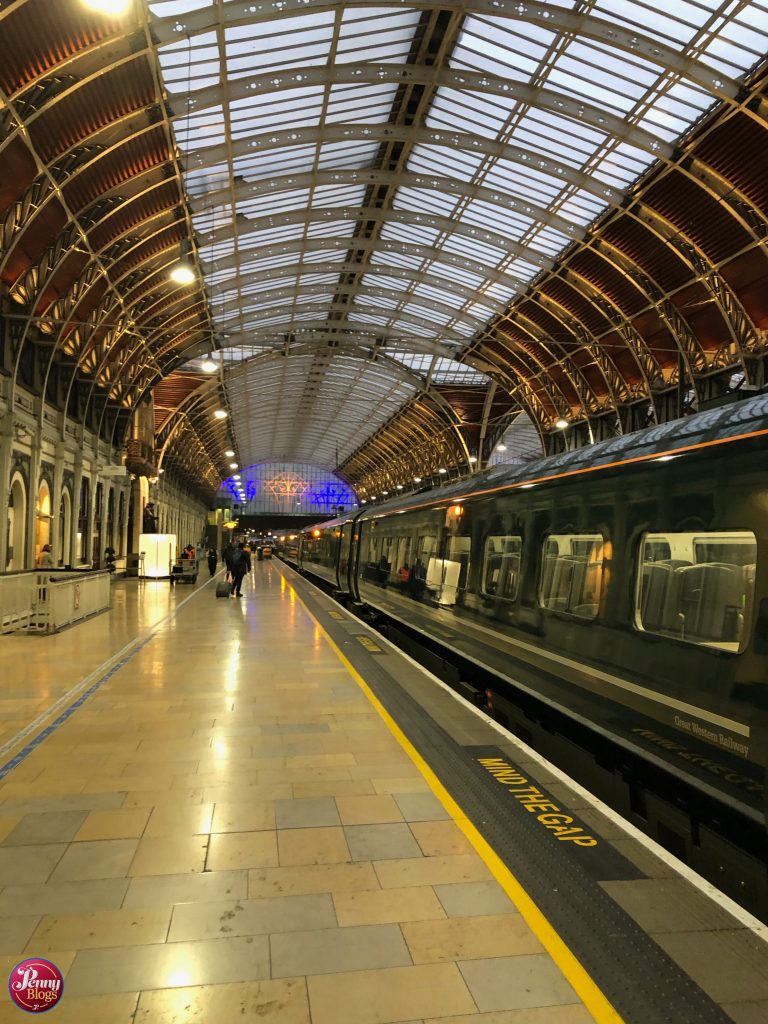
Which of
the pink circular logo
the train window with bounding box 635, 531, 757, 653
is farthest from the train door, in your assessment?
the pink circular logo

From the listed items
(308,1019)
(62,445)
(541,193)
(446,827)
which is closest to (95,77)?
(62,445)

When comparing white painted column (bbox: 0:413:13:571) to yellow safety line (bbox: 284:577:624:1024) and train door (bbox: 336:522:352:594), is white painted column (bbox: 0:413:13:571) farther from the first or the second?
yellow safety line (bbox: 284:577:624:1024)

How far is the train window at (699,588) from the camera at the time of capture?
16.4 ft

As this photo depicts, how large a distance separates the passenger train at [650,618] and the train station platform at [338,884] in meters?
0.61

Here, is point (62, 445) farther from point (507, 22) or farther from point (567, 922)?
point (567, 922)

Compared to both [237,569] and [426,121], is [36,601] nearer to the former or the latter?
[237,569]

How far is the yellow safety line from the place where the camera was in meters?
3.18

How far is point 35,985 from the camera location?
3174 mm

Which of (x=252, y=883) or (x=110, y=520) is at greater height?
(x=110, y=520)

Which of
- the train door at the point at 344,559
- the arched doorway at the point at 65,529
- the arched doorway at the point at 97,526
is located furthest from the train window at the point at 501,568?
the arched doorway at the point at 97,526

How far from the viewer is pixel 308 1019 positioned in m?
3.04

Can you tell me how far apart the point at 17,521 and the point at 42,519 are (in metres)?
2.33

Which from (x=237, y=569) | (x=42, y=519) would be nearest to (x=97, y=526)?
(x=42, y=519)

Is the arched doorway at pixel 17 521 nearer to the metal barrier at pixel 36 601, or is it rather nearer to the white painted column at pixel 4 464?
the white painted column at pixel 4 464
